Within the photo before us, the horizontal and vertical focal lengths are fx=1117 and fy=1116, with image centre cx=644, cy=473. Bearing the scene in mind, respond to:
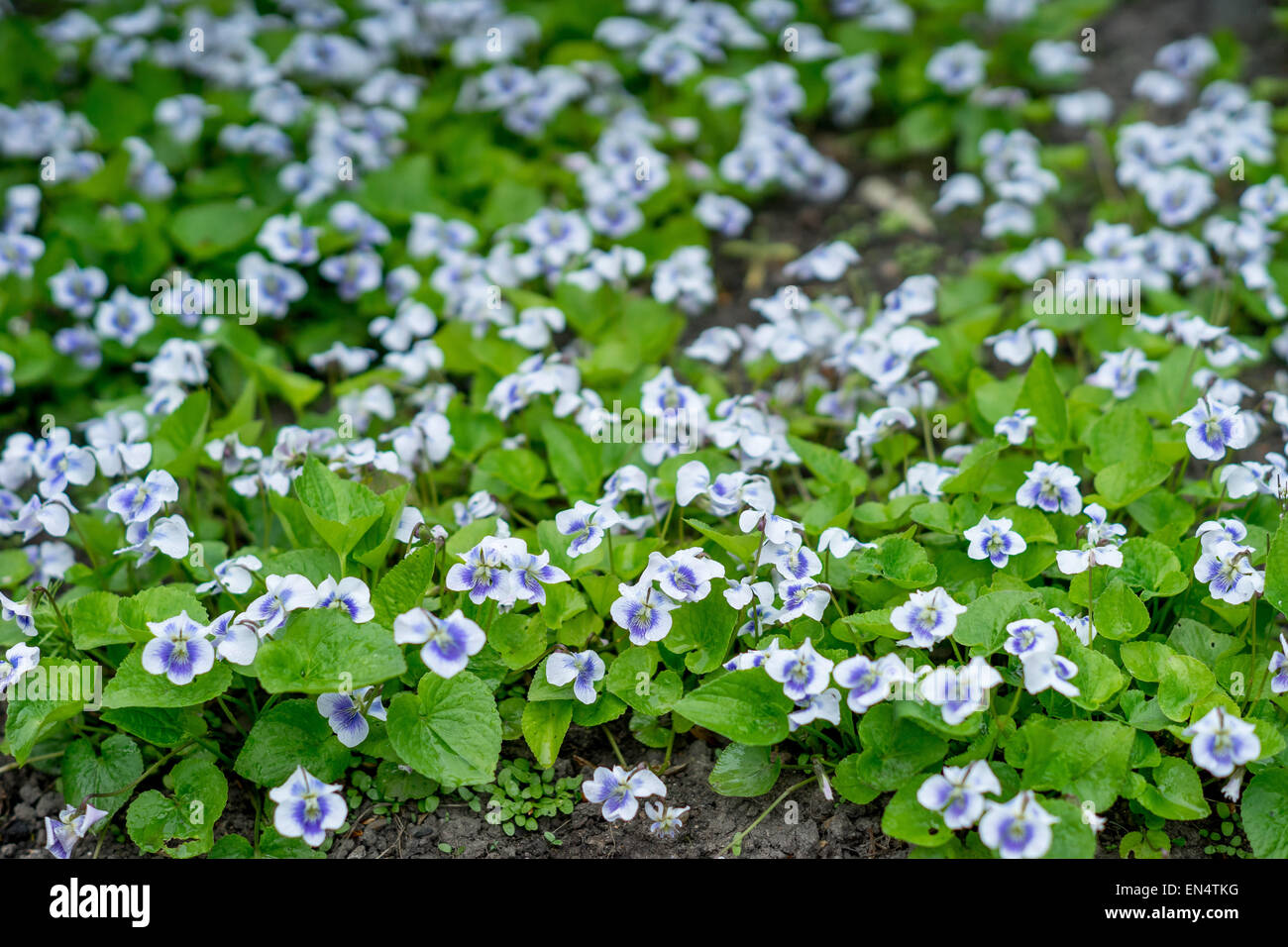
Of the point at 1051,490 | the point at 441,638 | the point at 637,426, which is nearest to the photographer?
the point at 441,638

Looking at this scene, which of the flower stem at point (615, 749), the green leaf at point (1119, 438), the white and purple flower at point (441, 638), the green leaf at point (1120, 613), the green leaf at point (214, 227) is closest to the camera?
the white and purple flower at point (441, 638)

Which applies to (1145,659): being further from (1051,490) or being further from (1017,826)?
(1017,826)

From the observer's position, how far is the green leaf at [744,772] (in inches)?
101

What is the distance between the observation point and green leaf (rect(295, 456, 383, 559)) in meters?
2.75

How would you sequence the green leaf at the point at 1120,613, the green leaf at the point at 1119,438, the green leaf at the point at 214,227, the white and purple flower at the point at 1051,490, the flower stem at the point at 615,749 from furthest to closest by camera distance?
the green leaf at the point at 214,227 → the green leaf at the point at 1119,438 → the white and purple flower at the point at 1051,490 → the flower stem at the point at 615,749 → the green leaf at the point at 1120,613

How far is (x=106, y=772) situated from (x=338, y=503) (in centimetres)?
82

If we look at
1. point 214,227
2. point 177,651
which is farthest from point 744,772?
point 214,227

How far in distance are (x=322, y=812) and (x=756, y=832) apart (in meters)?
0.98

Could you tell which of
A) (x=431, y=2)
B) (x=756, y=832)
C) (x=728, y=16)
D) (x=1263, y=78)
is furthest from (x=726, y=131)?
(x=756, y=832)

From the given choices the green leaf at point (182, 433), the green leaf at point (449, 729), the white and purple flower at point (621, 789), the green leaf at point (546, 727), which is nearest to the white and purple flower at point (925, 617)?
the white and purple flower at point (621, 789)

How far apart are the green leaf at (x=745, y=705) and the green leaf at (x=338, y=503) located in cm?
90

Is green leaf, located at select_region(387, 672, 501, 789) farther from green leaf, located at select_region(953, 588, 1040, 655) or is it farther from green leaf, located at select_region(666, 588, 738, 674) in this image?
green leaf, located at select_region(953, 588, 1040, 655)

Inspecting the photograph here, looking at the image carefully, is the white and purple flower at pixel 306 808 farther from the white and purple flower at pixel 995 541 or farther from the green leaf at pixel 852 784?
the white and purple flower at pixel 995 541

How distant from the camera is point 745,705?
2.52 metres
